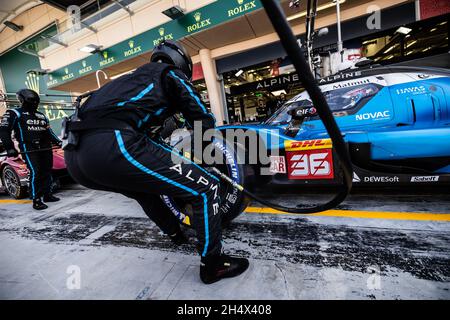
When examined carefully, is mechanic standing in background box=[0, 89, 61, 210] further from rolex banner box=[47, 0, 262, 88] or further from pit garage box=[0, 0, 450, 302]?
rolex banner box=[47, 0, 262, 88]

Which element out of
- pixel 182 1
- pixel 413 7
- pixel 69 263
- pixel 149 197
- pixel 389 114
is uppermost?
pixel 182 1

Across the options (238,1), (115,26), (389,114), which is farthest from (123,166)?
(115,26)

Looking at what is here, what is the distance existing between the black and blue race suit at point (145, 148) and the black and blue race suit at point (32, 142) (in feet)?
9.98

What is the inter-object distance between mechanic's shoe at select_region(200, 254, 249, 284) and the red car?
4314 mm

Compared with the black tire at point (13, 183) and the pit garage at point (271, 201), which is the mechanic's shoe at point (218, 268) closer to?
the pit garage at point (271, 201)

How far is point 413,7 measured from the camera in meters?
6.06

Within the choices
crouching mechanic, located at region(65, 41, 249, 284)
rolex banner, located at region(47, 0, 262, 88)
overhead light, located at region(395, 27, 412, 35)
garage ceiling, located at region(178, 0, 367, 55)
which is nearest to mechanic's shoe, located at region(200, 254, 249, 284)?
crouching mechanic, located at region(65, 41, 249, 284)

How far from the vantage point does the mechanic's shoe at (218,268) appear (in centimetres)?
135

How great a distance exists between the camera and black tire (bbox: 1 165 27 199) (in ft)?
13.8

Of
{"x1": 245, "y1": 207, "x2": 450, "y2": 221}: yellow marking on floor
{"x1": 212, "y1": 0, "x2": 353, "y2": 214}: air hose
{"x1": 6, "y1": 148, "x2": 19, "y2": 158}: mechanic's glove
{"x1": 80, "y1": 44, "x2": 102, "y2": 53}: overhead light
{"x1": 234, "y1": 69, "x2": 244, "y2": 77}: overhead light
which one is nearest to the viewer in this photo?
{"x1": 212, "y1": 0, "x2": 353, "y2": 214}: air hose

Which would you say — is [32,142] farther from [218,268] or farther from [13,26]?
[13,26]

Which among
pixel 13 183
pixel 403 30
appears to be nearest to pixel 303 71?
pixel 13 183

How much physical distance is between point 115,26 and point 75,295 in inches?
387
